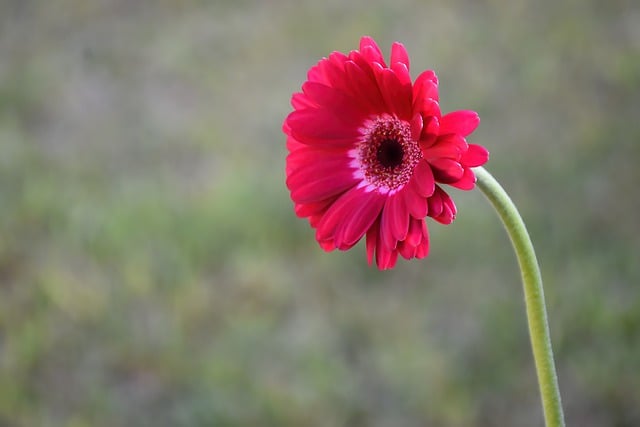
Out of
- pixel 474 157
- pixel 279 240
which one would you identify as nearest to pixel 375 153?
pixel 474 157

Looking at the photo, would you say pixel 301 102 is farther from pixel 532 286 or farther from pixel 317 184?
pixel 532 286

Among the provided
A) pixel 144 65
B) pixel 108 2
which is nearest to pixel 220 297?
pixel 144 65

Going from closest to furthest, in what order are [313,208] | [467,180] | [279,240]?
1. [467,180]
2. [313,208]
3. [279,240]

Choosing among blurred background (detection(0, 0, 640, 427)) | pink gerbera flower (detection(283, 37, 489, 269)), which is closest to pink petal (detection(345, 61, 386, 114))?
pink gerbera flower (detection(283, 37, 489, 269))

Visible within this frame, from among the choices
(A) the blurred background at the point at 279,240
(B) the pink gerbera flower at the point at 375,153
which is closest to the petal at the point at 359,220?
(B) the pink gerbera flower at the point at 375,153

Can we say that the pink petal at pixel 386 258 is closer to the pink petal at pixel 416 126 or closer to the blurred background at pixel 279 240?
the pink petal at pixel 416 126

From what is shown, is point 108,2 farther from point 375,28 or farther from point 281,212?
point 281,212

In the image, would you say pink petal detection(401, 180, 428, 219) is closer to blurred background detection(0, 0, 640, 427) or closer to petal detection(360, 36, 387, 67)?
petal detection(360, 36, 387, 67)
